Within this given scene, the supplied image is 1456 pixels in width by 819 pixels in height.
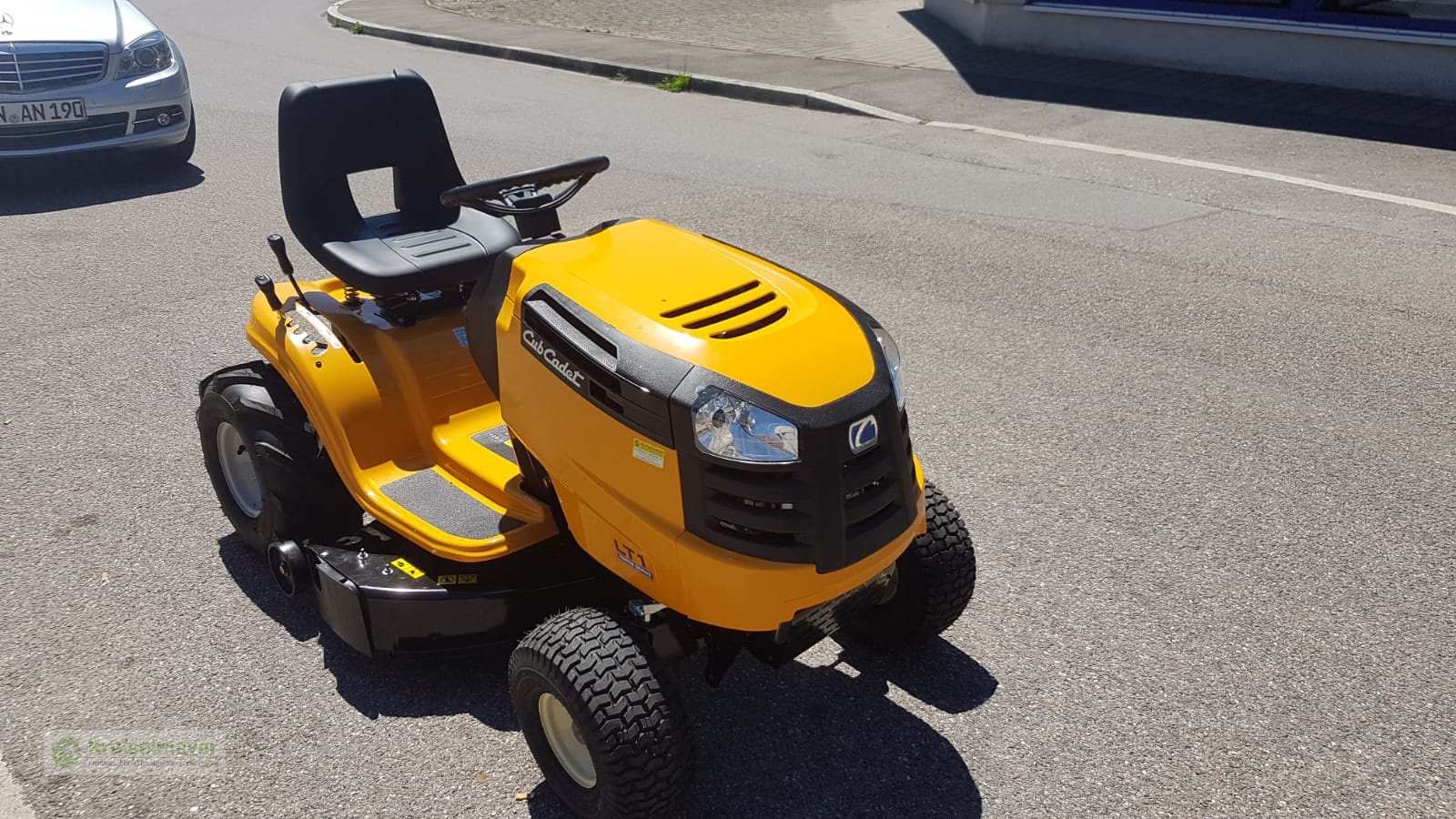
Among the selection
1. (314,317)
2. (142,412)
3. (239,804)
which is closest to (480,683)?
(239,804)

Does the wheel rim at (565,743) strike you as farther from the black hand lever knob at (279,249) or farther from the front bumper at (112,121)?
the front bumper at (112,121)

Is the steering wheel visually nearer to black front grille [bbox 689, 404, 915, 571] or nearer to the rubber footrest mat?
the rubber footrest mat

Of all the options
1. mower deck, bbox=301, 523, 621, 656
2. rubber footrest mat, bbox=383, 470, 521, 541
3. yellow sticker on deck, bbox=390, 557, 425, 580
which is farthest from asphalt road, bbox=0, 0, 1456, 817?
rubber footrest mat, bbox=383, 470, 521, 541

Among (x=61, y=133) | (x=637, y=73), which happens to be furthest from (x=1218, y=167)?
(x=61, y=133)

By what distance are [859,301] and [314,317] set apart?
3.17 m

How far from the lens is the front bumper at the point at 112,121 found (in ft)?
26.5

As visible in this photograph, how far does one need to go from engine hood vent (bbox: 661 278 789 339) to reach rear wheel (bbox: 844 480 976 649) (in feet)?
2.56

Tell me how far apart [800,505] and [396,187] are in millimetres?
2359

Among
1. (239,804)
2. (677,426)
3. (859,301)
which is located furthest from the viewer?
(859,301)

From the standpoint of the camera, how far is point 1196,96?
10.8 meters

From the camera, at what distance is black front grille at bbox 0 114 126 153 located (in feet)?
26.4

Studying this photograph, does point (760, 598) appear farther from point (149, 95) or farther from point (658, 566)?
point (149, 95)

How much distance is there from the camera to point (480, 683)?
3361mm

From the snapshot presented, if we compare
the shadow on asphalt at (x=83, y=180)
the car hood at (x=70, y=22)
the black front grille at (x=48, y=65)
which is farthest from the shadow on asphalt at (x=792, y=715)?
the car hood at (x=70, y=22)
